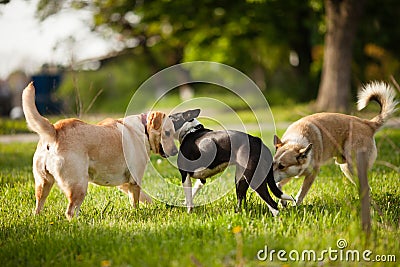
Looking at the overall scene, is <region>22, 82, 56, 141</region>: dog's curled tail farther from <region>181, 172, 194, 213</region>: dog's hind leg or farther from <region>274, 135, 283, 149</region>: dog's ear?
<region>274, 135, 283, 149</region>: dog's ear

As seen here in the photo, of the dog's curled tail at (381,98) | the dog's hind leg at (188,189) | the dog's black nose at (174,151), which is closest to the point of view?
the dog's hind leg at (188,189)

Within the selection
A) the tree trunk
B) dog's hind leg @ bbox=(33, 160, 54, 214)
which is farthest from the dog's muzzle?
the tree trunk

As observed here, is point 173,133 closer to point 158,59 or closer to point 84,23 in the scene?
point 84,23

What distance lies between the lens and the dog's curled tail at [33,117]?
516 cm

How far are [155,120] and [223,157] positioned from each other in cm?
108

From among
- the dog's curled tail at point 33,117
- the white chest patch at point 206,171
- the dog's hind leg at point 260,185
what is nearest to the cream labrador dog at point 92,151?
the dog's curled tail at point 33,117

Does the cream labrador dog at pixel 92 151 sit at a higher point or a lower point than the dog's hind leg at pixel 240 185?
higher

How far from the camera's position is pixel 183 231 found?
191 inches

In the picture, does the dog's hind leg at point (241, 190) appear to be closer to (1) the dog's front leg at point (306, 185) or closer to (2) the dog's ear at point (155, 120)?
(1) the dog's front leg at point (306, 185)

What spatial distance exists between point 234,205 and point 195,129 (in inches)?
37.9

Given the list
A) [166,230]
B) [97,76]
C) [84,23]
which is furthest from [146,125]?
[97,76]

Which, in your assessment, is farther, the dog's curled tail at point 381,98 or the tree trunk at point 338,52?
the tree trunk at point 338,52

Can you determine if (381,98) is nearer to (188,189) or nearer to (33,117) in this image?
(188,189)

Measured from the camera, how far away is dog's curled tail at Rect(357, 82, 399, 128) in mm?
6590
